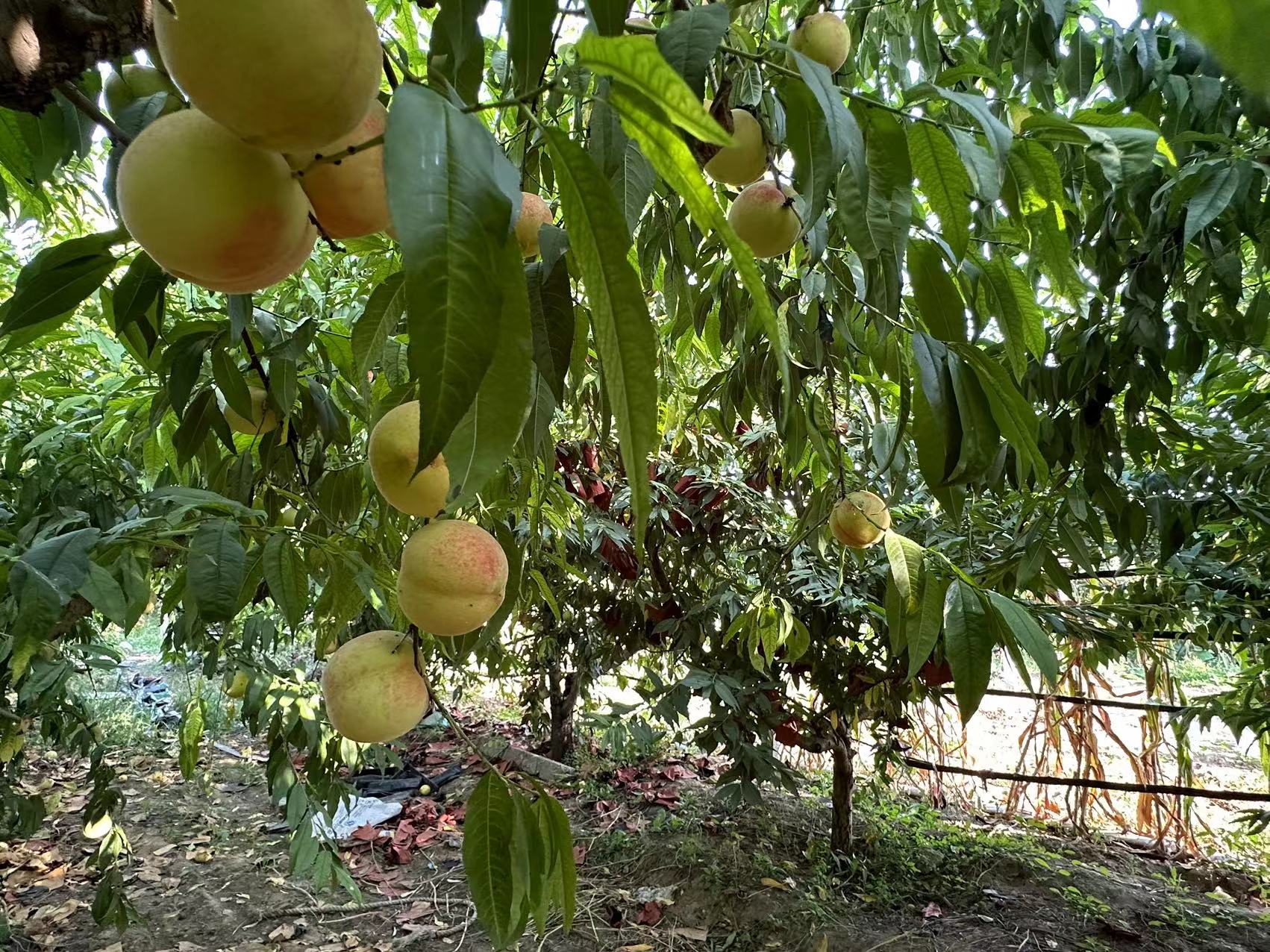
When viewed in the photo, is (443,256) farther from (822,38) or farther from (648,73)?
(822,38)

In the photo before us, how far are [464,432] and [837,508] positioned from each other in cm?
125

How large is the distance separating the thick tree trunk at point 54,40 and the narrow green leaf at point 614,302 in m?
0.40

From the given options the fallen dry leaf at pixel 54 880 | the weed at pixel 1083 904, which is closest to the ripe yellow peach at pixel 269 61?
the weed at pixel 1083 904

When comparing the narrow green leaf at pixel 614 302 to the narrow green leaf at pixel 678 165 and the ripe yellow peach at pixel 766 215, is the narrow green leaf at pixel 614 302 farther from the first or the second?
the ripe yellow peach at pixel 766 215

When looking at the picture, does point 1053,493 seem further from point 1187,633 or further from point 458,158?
point 458,158

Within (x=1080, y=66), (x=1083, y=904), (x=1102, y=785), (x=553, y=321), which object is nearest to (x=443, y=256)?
(x=553, y=321)

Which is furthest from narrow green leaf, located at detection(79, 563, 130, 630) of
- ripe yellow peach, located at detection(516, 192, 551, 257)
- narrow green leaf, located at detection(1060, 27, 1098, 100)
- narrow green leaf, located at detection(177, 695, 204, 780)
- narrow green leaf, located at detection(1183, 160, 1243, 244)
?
narrow green leaf, located at detection(1060, 27, 1098, 100)

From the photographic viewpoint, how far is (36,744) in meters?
5.14

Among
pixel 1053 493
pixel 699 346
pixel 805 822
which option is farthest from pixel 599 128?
pixel 805 822

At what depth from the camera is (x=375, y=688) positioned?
0.98 m

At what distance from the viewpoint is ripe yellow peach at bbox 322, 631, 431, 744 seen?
968 mm

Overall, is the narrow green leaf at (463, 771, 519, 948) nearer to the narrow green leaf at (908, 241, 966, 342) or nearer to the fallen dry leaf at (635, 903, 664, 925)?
the narrow green leaf at (908, 241, 966, 342)

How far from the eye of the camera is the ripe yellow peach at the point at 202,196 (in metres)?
0.45

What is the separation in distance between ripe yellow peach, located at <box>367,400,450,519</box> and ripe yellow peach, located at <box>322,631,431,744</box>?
0.74 ft
